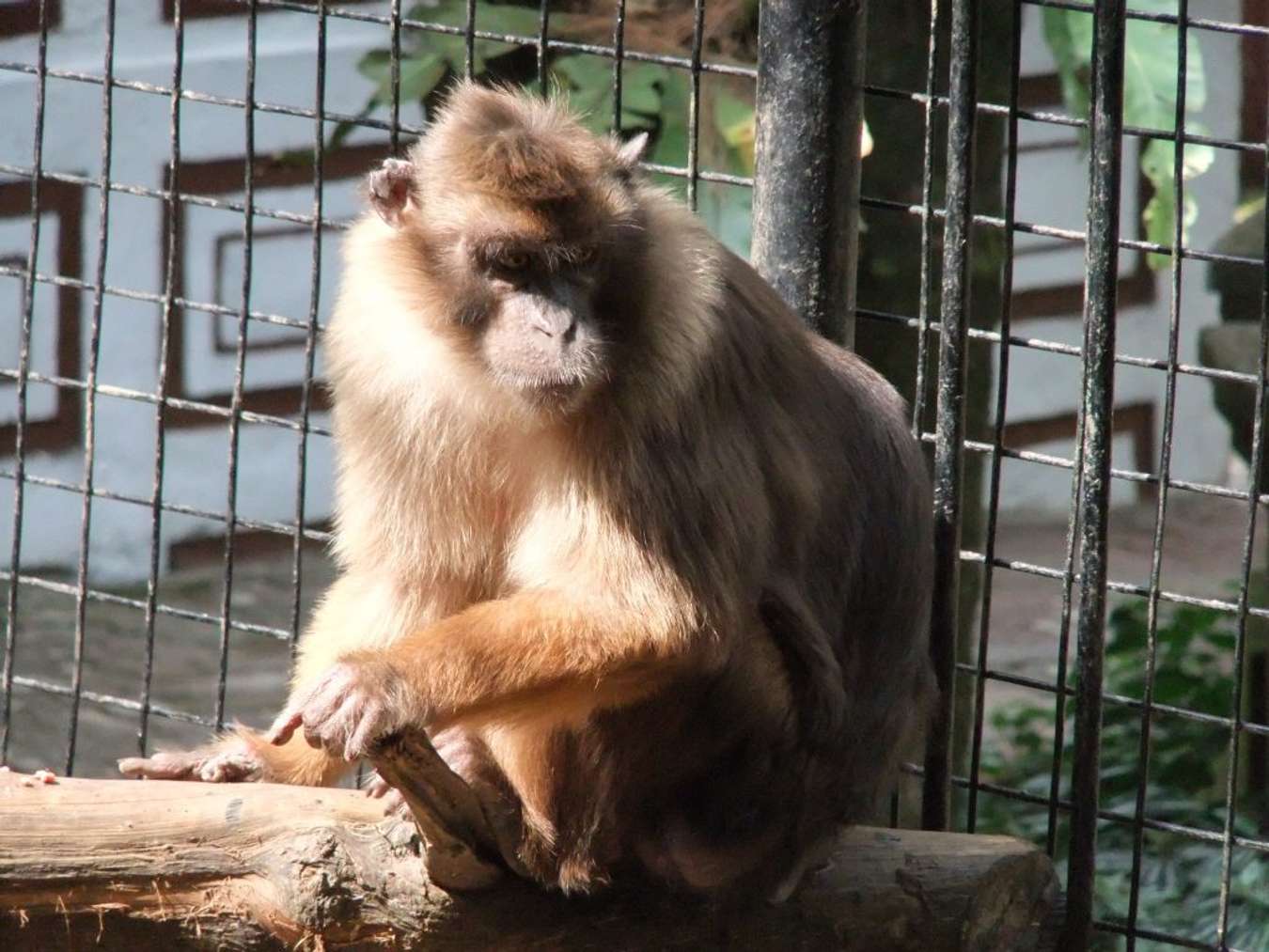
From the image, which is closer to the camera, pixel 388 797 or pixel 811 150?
pixel 388 797

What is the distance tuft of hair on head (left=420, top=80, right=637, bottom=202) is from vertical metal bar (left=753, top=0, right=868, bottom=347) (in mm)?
763

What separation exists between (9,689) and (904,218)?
115 inches

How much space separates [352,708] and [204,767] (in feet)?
3.06

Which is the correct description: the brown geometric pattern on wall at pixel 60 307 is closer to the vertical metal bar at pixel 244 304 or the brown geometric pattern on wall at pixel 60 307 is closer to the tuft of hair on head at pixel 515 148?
the vertical metal bar at pixel 244 304

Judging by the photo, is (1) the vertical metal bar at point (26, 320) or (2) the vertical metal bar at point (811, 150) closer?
(2) the vertical metal bar at point (811, 150)

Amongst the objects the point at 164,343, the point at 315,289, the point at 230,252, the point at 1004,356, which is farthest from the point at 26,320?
the point at 230,252

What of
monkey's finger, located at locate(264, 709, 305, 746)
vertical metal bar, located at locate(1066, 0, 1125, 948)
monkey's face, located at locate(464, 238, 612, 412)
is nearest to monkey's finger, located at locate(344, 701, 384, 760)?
monkey's finger, located at locate(264, 709, 305, 746)

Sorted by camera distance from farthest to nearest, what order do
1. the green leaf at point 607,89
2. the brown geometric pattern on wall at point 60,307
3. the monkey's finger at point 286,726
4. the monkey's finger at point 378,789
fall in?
the brown geometric pattern on wall at point 60,307 → the green leaf at point 607,89 → the monkey's finger at point 378,789 → the monkey's finger at point 286,726

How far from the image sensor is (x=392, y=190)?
3.59 m

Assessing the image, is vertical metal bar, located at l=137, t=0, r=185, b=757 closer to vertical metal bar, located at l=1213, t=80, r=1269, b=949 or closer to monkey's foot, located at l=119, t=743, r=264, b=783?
monkey's foot, located at l=119, t=743, r=264, b=783

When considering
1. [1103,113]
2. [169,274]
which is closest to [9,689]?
[169,274]

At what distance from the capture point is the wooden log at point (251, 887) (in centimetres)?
348

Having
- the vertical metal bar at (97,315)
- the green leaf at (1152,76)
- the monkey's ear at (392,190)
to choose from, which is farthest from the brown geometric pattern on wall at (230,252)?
the monkey's ear at (392,190)

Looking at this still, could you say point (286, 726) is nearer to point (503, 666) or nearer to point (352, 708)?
point (352, 708)
